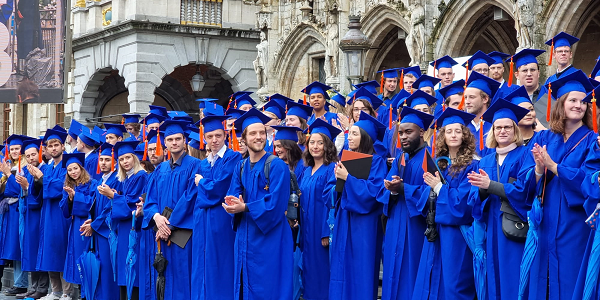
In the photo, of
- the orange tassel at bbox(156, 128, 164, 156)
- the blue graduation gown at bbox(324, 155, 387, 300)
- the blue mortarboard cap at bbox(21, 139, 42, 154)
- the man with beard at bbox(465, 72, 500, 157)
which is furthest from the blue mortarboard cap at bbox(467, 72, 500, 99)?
the blue mortarboard cap at bbox(21, 139, 42, 154)

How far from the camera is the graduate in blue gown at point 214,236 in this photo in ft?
23.4

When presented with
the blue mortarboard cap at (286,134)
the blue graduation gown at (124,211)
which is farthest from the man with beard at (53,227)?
the blue mortarboard cap at (286,134)

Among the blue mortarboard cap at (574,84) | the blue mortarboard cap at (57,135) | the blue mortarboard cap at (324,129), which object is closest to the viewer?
the blue mortarboard cap at (574,84)

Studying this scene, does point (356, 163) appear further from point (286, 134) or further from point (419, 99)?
point (419, 99)

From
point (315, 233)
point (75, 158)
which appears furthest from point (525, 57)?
point (75, 158)

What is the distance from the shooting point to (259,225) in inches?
265

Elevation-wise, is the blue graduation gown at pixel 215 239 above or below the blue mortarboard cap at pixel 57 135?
below

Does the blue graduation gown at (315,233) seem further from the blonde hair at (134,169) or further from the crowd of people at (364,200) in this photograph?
the blonde hair at (134,169)

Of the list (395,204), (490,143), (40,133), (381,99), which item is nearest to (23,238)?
(381,99)

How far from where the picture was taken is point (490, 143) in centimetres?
611

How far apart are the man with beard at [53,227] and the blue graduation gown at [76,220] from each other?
309 mm

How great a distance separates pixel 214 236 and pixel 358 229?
125 cm

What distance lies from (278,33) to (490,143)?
47.6 ft

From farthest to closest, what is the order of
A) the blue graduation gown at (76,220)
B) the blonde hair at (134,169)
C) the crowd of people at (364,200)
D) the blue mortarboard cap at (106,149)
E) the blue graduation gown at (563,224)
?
the blue graduation gown at (76,220), the blue mortarboard cap at (106,149), the blonde hair at (134,169), the crowd of people at (364,200), the blue graduation gown at (563,224)
